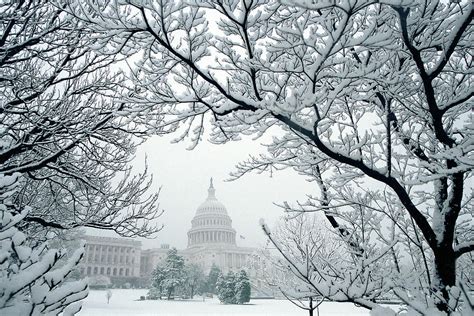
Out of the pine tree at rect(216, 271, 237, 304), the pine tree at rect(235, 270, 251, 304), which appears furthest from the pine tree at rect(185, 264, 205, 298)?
the pine tree at rect(235, 270, 251, 304)

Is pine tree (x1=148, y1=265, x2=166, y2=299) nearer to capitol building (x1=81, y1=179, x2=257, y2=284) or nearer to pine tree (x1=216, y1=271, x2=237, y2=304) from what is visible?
pine tree (x1=216, y1=271, x2=237, y2=304)

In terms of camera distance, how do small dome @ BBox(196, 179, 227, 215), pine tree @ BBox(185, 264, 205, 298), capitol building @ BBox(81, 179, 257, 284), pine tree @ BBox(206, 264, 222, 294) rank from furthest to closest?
small dome @ BBox(196, 179, 227, 215), capitol building @ BBox(81, 179, 257, 284), pine tree @ BBox(206, 264, 222, 294), pine tree @ BBox(185, 264, 205, 298)

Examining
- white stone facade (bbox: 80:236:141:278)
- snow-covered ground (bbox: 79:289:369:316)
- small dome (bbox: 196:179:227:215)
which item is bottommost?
snow-covered ground (bbox: 79:289:369:316)

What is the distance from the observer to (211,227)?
91812 millimetres

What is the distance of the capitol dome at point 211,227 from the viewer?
9125 centimetres

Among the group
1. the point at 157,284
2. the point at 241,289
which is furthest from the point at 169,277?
the point at 241,289

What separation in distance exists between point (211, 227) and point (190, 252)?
31.1 feet

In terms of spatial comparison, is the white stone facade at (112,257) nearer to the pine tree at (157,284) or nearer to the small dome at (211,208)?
the small dome at (211,208)

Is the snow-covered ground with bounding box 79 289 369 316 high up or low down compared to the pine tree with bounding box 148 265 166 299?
down

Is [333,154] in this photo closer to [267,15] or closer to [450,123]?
[267,15]

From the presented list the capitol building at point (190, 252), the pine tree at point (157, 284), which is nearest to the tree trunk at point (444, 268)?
the pine tree at point (157, 284)

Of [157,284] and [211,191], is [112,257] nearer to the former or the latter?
[211,191]

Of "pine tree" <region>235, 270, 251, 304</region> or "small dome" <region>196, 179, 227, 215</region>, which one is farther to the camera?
"small dome" <region>196, 179, 227, 215</region>

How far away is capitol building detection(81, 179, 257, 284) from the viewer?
8462 cm
